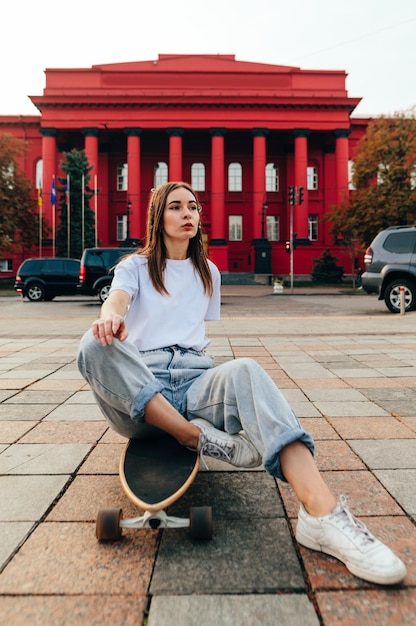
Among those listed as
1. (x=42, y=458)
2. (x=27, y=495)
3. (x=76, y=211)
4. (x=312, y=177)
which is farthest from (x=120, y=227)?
(x=27, y=495)

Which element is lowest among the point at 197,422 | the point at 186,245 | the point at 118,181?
the point at 197,422

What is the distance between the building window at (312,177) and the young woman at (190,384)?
44564mm

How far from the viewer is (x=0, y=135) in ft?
117

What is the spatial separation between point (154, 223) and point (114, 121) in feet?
135

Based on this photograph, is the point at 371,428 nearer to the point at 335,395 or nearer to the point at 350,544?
the point at 335,395

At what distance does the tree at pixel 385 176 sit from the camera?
3228 cm

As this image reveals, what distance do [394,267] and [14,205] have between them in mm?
30186

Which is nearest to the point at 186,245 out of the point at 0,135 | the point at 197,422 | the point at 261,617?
the point at 197,422

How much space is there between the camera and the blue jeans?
6.83 ft

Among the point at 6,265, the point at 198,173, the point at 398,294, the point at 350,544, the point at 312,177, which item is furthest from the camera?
the point at 198,173

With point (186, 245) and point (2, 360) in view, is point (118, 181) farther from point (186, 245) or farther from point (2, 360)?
point (186, 245)

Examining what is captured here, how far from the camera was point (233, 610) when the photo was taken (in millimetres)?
1598

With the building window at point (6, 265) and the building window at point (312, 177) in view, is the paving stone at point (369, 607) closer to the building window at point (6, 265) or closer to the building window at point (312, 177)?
the building window at point (6, 265)

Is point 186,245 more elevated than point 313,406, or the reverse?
point 186,245
